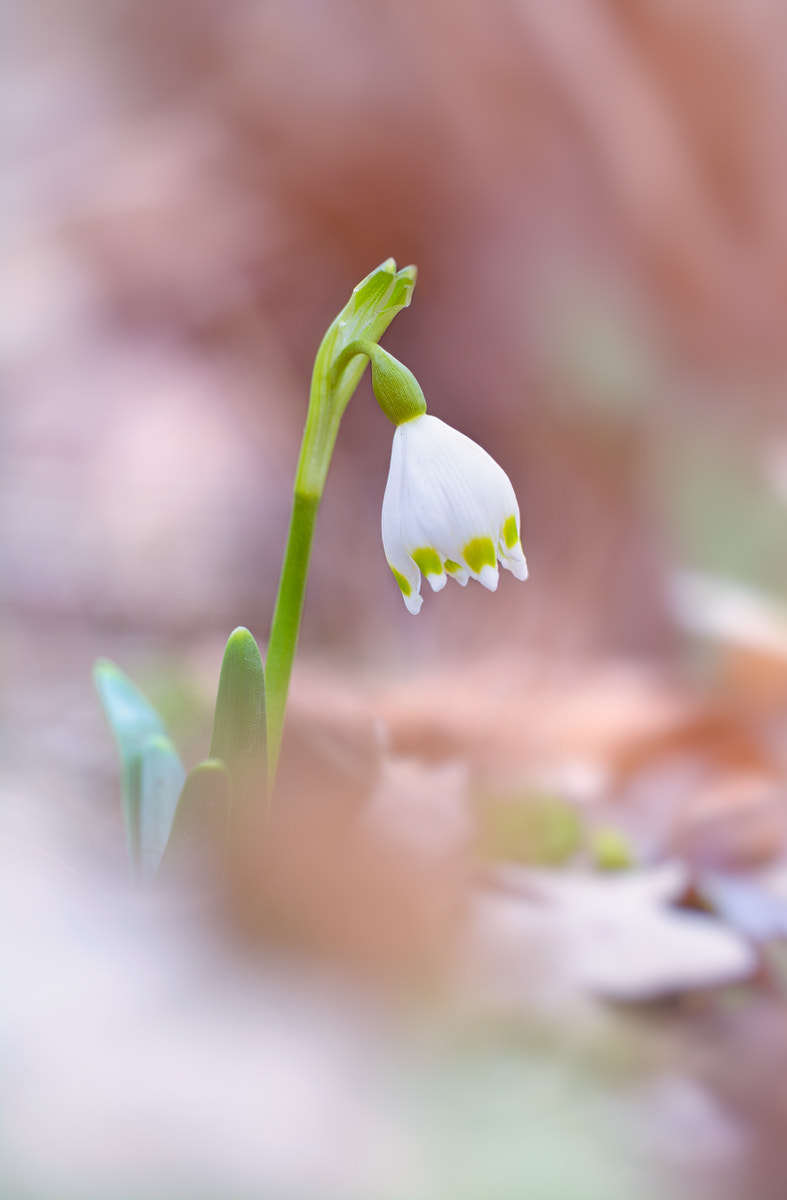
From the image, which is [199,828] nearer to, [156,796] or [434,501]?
[156,796]

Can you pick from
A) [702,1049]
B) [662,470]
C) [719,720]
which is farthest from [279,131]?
[702,1049]

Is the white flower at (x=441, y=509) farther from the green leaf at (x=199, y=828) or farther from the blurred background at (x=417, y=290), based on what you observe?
the blurred background at (x=417, y=290)

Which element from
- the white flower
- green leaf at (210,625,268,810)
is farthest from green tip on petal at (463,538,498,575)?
green leaf at (210,625,268,810)

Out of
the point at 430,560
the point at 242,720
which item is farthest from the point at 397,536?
the point at 242,720

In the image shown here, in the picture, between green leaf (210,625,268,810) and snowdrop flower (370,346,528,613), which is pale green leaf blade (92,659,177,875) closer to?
green leaf (210,625,268,810)

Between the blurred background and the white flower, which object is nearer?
the white flower

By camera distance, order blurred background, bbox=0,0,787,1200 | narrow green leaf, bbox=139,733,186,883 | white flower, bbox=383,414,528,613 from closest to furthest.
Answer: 1. white flower, bbox=383,414,528,613
2. narrow green leaf, bbox=139,733,186,883
3. blurred background, bbox=0,0,787,1200
